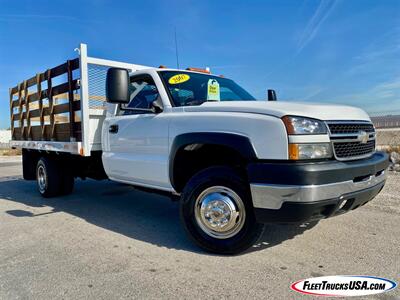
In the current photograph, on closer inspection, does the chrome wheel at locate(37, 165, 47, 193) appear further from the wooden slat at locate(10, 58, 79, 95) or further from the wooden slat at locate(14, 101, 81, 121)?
the wooden slat at locate(10, 58, 79, 95)

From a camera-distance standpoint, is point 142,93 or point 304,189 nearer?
point 304,189

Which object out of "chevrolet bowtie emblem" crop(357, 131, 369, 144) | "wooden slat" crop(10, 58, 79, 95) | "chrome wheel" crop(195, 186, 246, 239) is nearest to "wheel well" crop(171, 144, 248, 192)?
"chrome wheel" crop(195, 186, 246, 239)

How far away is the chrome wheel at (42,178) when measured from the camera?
637 centimetres

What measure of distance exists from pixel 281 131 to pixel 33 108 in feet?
18.6

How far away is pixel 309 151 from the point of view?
283 centimetres

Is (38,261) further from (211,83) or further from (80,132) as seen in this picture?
(211,83)

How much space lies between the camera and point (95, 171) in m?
5.54

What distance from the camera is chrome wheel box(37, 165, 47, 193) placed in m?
6.37

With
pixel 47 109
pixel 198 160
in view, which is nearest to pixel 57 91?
pixel 47 109

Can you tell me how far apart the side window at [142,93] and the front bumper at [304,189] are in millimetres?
1857

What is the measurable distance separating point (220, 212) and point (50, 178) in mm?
4244
